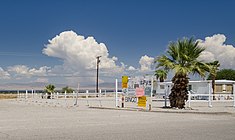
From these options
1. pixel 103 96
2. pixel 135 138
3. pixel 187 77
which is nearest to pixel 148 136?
pixel 135 138

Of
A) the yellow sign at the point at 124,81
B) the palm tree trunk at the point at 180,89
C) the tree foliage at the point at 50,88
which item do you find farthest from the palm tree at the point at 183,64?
the tree foliage at the point at 50,88

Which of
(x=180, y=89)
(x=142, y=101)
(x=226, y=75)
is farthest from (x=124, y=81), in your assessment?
(x=226, y=75)

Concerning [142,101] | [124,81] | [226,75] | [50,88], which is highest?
[226,75]

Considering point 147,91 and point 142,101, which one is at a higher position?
point 147,91

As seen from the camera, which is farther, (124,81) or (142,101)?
(124,81)

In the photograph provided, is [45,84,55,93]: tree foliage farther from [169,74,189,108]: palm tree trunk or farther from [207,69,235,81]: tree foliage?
[207,69,235,81]: tree foliage

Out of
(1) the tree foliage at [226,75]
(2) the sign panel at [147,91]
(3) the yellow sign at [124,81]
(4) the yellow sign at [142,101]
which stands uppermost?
(1) the tree foliage at [226,75]

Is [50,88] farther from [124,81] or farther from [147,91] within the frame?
[147,91]

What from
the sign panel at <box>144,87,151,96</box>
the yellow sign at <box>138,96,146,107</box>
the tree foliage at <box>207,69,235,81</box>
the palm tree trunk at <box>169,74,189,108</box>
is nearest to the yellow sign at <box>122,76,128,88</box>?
the sign panel at <box>144,87,151,96</box>

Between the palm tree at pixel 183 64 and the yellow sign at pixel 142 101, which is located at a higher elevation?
the palm tree at pixel 183 64

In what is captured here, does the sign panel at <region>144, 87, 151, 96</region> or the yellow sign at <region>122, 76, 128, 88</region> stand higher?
the yellow sign at <region>122, 76, 128, 88</region>

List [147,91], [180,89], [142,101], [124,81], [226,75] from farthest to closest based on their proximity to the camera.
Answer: [226,75]
[124,81]
[147,91]
[142,101]
[180,89]

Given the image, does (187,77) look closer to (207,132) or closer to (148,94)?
(148,94)

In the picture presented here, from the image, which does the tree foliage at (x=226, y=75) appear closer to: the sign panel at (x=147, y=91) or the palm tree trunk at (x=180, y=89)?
the sign panel at (x=147, y=91)
